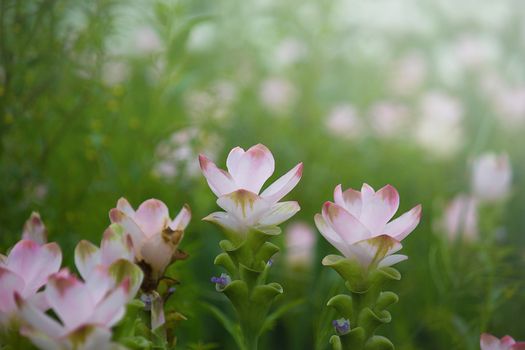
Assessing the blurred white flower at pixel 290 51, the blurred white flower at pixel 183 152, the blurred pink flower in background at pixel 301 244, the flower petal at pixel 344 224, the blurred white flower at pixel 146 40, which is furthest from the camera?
Result: the blurred white flower at pixel 146 40

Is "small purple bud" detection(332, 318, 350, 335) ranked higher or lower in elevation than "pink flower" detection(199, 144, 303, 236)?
lower

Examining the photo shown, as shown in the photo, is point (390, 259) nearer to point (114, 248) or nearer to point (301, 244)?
point (114, 248)

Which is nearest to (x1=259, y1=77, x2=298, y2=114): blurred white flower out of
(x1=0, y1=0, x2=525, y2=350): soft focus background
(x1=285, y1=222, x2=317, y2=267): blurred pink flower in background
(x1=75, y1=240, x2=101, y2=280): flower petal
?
(x1=0, y1=0, x2=525, y2=350): soft focus background

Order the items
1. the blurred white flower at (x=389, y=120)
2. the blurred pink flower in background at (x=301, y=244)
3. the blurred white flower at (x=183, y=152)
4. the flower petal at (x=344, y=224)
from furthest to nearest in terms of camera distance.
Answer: the blurred white flower at (x=389, y=120) → the blurred pink flower in background at (x=301, y=244) → the blurred white flower at (x=183, y=152) → the flower petal at (x=344, y=224)

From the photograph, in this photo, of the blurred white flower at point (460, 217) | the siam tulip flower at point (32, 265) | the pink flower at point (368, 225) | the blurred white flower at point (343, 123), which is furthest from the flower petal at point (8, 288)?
the blurred white flower at point (343, 123)

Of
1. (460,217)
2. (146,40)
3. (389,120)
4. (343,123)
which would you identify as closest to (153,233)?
(460,217)

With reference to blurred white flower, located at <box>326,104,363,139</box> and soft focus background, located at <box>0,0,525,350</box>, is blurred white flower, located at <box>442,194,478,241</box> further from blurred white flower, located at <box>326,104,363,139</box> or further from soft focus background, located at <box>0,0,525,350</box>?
blurred white flower, located at <box>326,104,363,139</box>

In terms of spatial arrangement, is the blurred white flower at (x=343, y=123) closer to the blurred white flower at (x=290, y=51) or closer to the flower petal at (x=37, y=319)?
the blurred white flower at (x=290, y=51)
